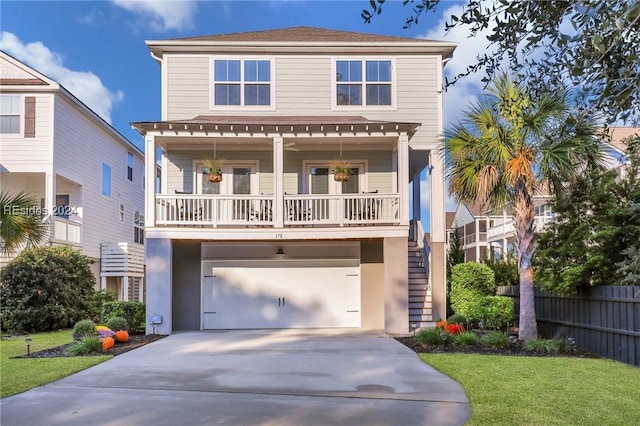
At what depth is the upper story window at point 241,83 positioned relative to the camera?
16.7 meters

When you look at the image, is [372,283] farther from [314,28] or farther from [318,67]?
[314,28]

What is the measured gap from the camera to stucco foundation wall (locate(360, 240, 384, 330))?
15704 millimetres

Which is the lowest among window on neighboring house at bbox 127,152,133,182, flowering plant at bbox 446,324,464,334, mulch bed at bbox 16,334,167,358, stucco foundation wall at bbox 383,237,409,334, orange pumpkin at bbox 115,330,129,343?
mulch bed at bbox 16,334,167,358

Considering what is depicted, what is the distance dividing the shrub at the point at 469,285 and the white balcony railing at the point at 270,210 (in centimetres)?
286

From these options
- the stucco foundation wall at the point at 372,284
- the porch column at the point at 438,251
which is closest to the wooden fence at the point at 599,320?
the porch column at the point at 438,251

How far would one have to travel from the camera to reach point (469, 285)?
15.5 meters

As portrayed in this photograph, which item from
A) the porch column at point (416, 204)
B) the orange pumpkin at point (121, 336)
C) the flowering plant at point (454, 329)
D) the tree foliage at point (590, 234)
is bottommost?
the orange pumpkin at point (121, 336)

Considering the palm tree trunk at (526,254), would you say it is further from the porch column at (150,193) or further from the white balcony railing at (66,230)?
the white balcony railing at (66,230)

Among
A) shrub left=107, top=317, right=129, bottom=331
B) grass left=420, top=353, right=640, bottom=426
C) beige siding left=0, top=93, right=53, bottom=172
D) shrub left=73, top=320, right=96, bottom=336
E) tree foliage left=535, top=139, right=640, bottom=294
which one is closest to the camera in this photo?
grass left=420, top=353, right=640, bottom=426

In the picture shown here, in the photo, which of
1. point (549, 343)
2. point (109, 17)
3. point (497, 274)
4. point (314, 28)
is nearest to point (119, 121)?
point (109, 17)

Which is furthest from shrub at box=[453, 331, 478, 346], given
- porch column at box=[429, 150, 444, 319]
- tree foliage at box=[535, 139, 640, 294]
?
porch column at box=[429, 150, 444, 319]

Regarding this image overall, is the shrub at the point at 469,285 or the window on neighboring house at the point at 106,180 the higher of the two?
the window on neighboring house at the point at 106,180

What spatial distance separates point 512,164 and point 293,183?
23.1 feet

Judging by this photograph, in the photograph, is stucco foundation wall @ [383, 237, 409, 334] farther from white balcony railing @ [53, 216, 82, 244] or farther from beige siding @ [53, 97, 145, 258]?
beige siding @ [53, 97, 145, 258]
